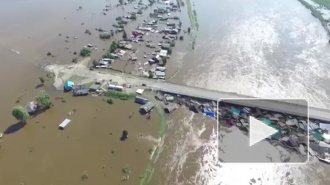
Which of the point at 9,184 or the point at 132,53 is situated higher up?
the point at 9,184

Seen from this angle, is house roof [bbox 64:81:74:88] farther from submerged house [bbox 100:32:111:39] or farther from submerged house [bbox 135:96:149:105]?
submerged house [bbox 100:32:111:39]

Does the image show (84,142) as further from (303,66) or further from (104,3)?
(104,3)

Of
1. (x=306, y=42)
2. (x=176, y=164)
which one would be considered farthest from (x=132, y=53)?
(x=306, y=42)

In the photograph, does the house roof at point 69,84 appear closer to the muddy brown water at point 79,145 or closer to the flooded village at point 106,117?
the flooded village at point 106,117

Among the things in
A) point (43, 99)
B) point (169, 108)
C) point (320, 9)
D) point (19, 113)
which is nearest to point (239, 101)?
point (169, 108)

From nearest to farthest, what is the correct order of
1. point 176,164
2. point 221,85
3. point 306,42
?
1. point 176,164
2. point 221,85
3. point 306,42

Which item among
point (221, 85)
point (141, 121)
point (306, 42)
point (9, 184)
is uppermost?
point (9, 184)
